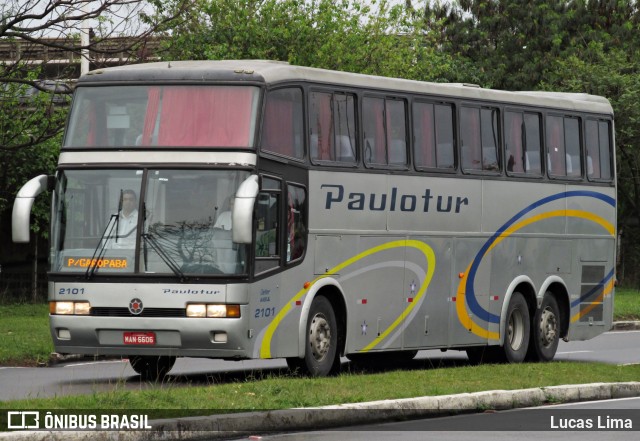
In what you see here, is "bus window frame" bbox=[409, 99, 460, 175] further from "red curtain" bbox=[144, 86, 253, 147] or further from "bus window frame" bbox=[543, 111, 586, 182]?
"red curtain" bbox=[144, 86, 253, 147]

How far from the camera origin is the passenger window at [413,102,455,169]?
20547 millimetres

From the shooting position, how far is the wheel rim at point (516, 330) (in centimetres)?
2256

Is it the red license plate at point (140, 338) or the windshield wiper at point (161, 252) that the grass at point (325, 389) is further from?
the windshield wiper at point (161, 252)

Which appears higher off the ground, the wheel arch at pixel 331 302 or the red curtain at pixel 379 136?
the red curtain at pixel 379 136

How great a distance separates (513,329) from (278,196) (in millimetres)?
6262

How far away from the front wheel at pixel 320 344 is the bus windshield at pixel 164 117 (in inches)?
96.2

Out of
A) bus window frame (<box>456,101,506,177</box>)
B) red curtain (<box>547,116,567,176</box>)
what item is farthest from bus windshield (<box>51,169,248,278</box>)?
red curtain (<box>547,116,567,176</box>)

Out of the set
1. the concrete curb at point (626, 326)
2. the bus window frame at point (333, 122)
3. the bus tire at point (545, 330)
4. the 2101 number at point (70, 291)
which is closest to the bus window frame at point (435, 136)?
the bus window frame at point (333, 122)

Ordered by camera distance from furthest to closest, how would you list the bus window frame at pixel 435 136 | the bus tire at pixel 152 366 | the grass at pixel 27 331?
the grass at pixel 27 331 → the bus window frame at pixel 435 136 → the bus tire at pixel 152 366

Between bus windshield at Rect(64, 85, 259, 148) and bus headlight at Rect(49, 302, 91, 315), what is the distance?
182 cm

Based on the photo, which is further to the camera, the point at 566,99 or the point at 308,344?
the point at 566,99

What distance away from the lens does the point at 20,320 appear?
28.6m

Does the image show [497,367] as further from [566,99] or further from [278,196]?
[566,99]

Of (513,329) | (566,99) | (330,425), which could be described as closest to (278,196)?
(330,425)
